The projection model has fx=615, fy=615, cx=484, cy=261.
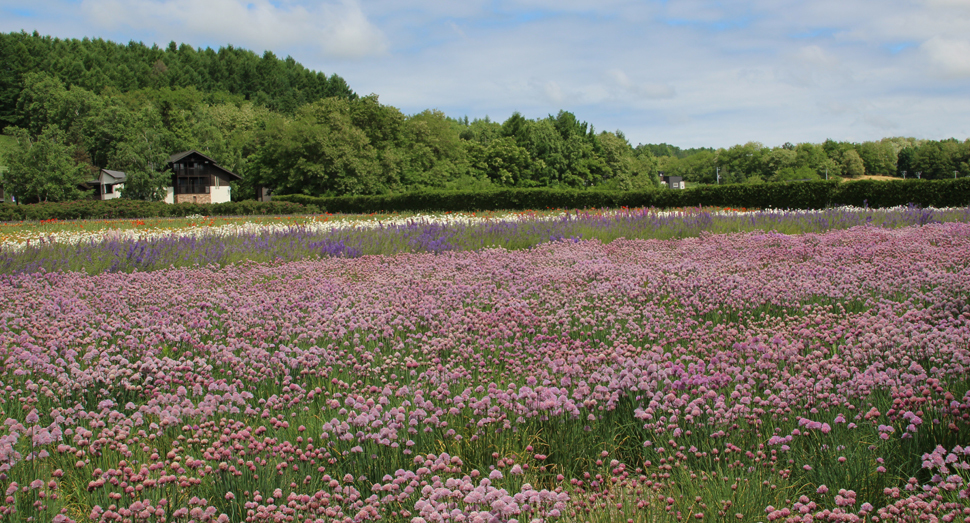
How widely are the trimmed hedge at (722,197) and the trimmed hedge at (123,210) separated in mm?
5378

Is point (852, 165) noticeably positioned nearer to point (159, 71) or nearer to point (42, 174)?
point (159, 71)

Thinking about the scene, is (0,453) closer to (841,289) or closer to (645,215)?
(841,289)

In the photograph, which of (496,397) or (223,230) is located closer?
(496,397)

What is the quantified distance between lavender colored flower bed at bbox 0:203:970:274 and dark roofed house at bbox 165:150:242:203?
202ft

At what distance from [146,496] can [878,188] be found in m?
28.4

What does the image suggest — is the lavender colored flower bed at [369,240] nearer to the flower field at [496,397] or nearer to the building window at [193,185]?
the flower field at [496,397]

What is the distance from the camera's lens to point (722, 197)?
28.1 metres

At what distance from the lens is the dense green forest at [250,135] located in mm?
56969

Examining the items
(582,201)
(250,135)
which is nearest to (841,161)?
(250,135)

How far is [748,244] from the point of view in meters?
10.8

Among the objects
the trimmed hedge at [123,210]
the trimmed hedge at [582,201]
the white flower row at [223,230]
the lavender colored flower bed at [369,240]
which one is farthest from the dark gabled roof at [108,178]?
the lavender colored flower bed at [369,240]

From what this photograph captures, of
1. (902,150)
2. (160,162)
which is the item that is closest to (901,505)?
(160,162)

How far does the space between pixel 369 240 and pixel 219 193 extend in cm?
6822

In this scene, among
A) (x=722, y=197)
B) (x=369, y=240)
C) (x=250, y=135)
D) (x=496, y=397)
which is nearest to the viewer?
(x=496, y=397)
